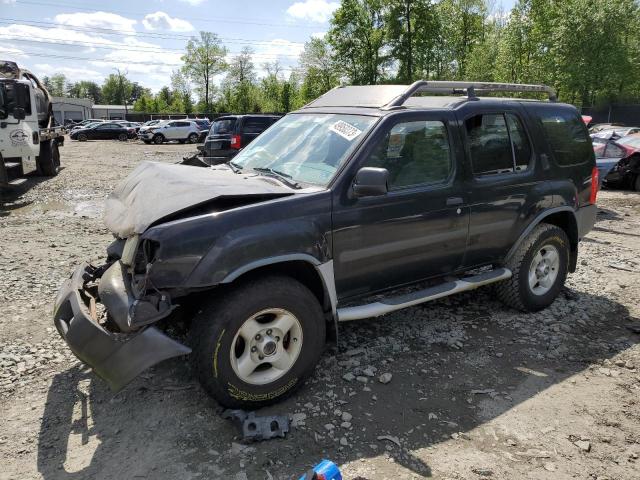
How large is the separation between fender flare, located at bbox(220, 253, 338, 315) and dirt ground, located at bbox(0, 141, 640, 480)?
0.73m

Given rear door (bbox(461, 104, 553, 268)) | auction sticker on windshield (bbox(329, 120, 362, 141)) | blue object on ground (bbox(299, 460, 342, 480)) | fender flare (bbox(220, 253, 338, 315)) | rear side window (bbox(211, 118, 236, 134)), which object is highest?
rear side window (bbox(211, 118, 236, 134))

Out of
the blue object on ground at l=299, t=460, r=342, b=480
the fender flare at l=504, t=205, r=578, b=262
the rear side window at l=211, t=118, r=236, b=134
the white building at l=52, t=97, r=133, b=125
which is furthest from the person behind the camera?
the white building at l=52, t=97, r=133, b=125

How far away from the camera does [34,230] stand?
26.7 feet

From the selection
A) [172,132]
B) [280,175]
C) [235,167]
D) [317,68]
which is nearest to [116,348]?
[280,175]

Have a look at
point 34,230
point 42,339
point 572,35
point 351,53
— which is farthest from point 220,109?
point 42,339

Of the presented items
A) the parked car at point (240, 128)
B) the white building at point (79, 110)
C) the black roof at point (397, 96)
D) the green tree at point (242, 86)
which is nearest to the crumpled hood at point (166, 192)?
the black roof at point (397, 96)

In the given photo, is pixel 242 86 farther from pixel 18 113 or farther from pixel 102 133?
pixel 18 113

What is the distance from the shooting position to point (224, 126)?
1680 cm

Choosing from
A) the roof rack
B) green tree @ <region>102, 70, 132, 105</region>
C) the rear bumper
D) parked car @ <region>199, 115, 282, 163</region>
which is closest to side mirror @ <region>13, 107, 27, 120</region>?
parked car @ <region>199, 115, 282, 163</region>

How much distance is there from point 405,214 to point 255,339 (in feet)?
4.82

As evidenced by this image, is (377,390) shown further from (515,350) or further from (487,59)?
(487,59)

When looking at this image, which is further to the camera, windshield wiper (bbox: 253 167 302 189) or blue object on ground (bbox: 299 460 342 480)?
windshield wiper (bbox: 253 167 302 189)

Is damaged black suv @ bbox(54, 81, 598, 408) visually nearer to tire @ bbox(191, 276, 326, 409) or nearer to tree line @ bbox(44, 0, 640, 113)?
tire @ bbox(191, 276, 326, 409)

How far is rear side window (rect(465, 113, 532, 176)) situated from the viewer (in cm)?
427
